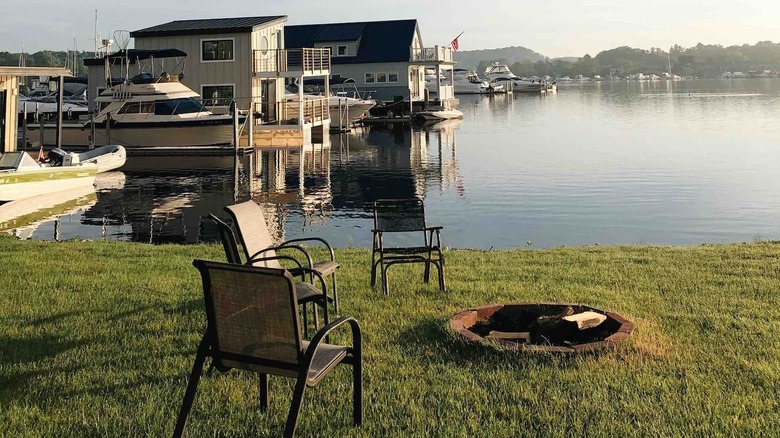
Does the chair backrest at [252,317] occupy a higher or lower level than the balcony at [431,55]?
lower

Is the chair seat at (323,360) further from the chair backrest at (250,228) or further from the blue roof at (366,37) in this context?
the blue roof at (366,37)

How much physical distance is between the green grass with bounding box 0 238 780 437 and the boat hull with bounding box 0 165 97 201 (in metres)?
11.8

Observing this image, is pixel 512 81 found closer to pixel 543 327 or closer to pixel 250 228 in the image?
pixel 250 228

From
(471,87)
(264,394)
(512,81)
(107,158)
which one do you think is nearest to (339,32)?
(107,158)

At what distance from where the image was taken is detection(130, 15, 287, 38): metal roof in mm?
39312

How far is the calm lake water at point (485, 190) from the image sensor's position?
1725 cm

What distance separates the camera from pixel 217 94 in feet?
133

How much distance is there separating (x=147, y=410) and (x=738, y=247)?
935cm

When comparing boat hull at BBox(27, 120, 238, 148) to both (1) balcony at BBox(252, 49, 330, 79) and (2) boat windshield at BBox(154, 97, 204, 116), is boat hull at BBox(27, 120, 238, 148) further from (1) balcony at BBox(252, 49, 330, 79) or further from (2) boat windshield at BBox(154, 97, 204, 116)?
(1) balcony at BBox(252, 49, 330, 79)

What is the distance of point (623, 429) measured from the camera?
4.51 m

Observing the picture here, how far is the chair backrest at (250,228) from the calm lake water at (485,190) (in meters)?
8.62

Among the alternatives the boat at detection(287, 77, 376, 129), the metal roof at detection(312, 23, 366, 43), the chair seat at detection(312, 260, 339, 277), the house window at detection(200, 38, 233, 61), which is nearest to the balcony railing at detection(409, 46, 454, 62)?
the metal roof at detection(312, 23, 366, 43)

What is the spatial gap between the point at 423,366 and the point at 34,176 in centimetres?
1730

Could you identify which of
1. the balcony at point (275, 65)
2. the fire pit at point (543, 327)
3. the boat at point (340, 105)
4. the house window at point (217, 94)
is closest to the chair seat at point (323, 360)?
the fire pit at point (543, 327)
